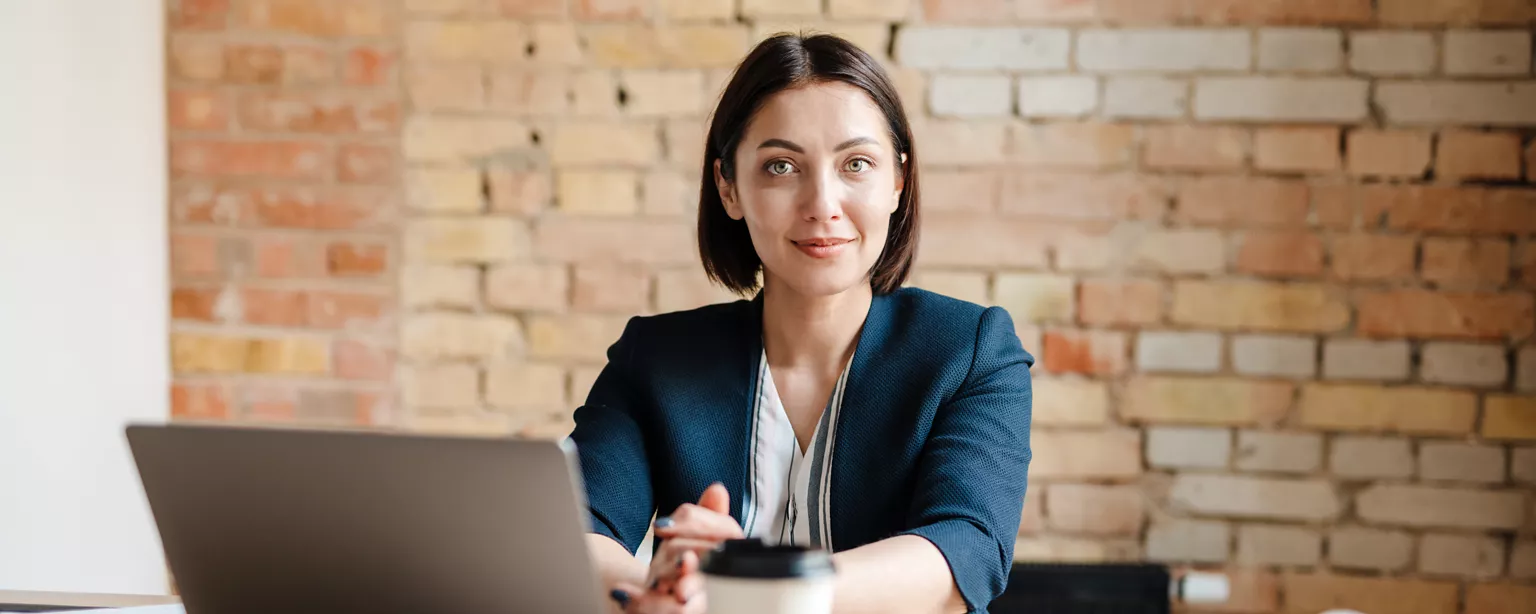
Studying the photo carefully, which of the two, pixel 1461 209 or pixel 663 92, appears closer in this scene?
pixel 1461 209

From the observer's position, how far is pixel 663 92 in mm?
2072

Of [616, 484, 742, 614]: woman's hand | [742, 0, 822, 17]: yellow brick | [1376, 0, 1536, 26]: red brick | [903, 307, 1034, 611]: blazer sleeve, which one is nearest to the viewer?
[616, 484, 742, 614]: woman's hand

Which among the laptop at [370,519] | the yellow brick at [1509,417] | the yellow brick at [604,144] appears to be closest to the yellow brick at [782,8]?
the yellow brick at [604,144]

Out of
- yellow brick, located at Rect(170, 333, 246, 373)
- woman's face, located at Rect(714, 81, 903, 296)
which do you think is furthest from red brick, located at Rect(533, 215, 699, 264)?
woman's face, located at Rect(714, 81, 903, 296)

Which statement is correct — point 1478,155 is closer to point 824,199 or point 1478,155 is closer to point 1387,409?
point 1387,409

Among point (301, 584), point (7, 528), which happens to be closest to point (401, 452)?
point (301, 584)

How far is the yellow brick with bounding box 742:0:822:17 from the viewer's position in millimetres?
2043

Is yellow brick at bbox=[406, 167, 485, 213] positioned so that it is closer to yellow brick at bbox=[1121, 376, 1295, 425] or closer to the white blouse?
the white blouse

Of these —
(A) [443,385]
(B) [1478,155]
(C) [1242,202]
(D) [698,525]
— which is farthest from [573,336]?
(B) [1478,155]

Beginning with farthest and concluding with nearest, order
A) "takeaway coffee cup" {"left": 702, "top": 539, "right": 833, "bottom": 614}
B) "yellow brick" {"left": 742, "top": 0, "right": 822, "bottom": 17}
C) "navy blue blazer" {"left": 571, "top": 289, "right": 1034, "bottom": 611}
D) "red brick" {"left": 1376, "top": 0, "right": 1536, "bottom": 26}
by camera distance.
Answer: "yellow brick" {"left": 742, "top": 0, "right": 822, "bottom": 17}
"red brick" {"left": 1376, "top": 0, "right": 1536, "bottom": 26}
"navy blue blazer" {"left": 571, "top": 289, "right": 1034, "bottom": 611}
"takeaway coffee cup" {"left": 702, "top": 539, "right": 833, "bottom": 614}

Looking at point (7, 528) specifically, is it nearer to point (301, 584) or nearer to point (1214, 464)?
point (301, 584)

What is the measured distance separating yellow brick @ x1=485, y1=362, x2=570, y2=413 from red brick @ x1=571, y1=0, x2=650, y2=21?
602mm

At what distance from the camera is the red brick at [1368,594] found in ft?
6.54

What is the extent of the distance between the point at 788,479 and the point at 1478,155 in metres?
1.30
